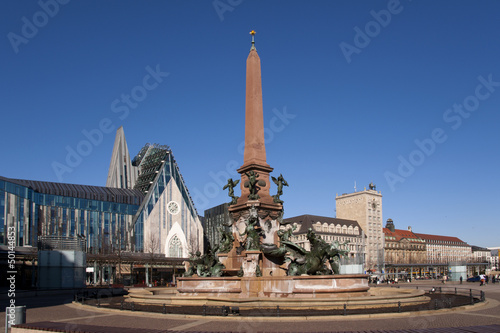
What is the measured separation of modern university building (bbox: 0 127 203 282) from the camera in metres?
85.5

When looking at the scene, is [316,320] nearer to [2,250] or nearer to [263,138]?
[263,138]

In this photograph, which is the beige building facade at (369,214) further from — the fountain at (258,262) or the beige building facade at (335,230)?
the fountain at (258,262)

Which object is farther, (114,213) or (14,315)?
(114,213)

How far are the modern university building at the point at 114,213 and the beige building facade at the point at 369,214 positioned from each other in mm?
48783

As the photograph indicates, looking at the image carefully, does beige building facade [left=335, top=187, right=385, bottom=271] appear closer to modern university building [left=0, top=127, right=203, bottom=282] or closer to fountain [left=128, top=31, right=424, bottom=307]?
modern university building [left=0, top=127, right=203, bottom=282]

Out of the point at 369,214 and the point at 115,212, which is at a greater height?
the point at 115,212

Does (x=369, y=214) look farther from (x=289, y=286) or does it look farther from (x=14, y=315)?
(x=14, y=315)

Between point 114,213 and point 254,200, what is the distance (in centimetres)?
8047

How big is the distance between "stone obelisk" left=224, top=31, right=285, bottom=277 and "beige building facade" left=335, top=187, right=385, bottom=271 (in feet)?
363

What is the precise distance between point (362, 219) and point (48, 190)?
83080 millimetres

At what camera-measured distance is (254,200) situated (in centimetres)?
2734

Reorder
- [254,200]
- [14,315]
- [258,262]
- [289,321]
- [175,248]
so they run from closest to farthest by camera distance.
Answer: [14,315] → [289,321] → [258,262] → [254,200] → [175,248]

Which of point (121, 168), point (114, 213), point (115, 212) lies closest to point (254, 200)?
point (114, 213)

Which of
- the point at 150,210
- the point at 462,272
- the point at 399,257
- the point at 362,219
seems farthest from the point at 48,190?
the point at 399,257
